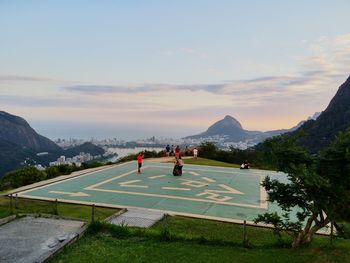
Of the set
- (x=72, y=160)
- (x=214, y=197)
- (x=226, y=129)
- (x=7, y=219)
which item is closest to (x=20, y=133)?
(x=72, y=160)

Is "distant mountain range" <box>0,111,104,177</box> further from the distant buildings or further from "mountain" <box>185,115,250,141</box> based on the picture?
"mountain" <box>185,115,250,141</box>

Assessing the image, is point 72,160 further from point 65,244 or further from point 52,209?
point 65,244

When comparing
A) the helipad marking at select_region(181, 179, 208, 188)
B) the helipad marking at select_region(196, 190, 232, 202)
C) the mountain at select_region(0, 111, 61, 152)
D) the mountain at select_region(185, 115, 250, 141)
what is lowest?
the helipad marking at select_region(196, 190, 232, 202)

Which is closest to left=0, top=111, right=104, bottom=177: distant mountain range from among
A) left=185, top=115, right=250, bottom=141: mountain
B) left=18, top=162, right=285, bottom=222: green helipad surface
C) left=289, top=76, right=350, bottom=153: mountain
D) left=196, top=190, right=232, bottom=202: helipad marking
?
left=289, top=76, right=350, bottom=153: mountain

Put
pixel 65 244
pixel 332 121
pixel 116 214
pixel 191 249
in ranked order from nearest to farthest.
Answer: pixel 191 249, pixel 65 244, pixel 116 214, pixel 332 121

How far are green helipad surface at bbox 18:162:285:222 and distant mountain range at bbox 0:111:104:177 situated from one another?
63.3m

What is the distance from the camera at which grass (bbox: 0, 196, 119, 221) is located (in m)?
11.2

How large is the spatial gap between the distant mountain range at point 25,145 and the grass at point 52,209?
67027 millimetres

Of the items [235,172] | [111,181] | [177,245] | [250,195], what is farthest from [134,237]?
[235,172]

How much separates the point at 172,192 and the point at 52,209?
4.94 m

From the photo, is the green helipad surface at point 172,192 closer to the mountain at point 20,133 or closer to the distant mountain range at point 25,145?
the distant mountain range at point 25,145

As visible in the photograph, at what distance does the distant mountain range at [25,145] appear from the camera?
262ft

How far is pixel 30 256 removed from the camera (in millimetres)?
7691

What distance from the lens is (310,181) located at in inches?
258
